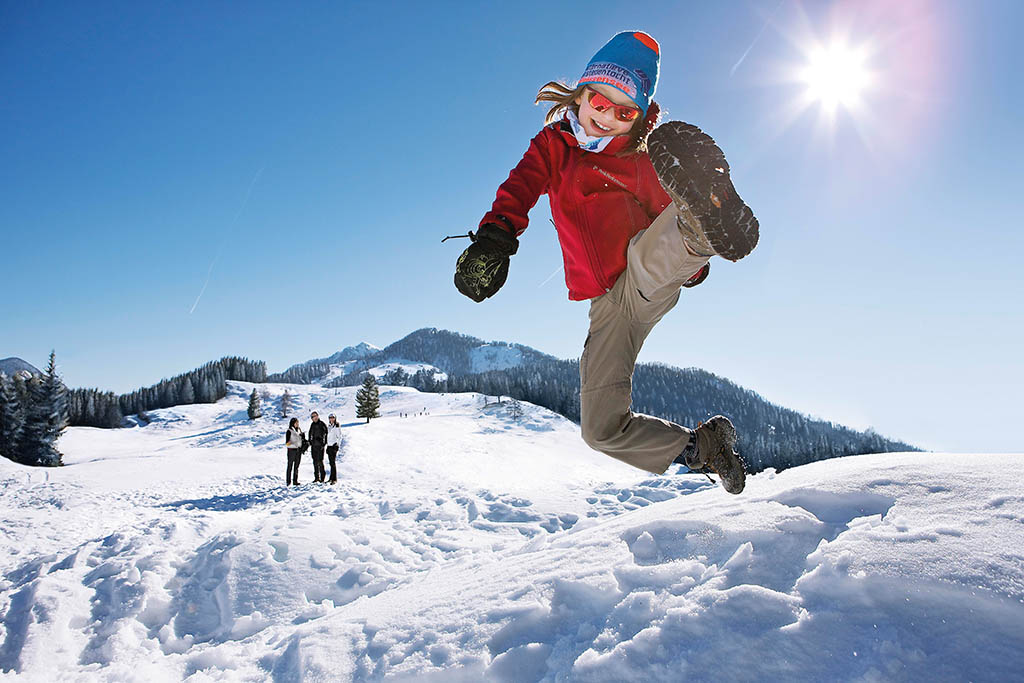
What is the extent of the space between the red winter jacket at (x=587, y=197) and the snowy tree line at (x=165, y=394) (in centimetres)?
7937

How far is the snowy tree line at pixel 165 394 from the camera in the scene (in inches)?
2509

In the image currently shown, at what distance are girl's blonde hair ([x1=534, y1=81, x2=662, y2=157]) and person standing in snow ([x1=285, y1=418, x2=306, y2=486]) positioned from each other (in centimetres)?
1017

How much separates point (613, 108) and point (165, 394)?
101913 mm

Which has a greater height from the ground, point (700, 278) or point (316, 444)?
point (700, 278)

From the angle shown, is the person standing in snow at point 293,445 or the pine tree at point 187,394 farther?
the pine tree at point 187,394

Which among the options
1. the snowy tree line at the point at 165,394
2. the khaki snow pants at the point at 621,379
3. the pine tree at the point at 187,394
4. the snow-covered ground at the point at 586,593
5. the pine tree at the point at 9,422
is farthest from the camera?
the pine tree at the point at 187,394

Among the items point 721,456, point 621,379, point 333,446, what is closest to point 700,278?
point 621,379

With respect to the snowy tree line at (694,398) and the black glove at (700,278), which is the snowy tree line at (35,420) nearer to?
the black glove at (700,278)

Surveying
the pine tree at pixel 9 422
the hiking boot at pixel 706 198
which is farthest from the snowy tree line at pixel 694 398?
the hiking boot at pixel 706 198

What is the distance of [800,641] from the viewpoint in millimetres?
1690

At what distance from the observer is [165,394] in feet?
276

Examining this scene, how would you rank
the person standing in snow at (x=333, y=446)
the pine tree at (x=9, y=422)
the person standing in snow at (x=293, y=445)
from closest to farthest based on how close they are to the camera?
the person standing in snow at (x=293, y=445) → the person standing in snow at (x=333, y=446) → the pine tree at (x=9, y=422)

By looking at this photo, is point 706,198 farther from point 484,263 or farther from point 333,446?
point 333,446

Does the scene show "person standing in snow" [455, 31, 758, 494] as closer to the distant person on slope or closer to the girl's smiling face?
the girl's smiling face
